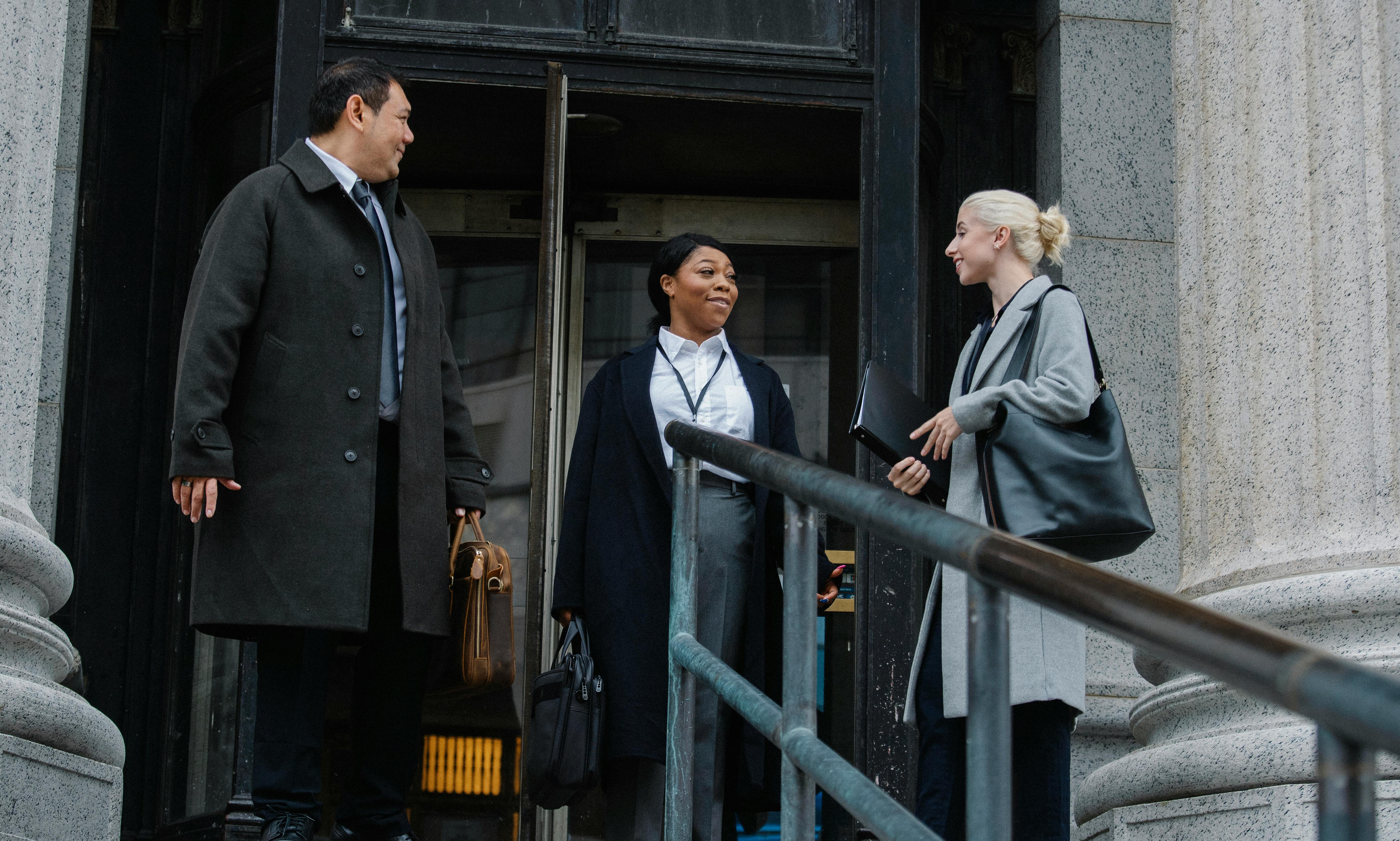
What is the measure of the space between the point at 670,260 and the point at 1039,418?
1634 mm

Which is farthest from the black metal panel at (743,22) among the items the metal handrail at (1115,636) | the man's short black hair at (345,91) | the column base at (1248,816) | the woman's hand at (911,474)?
the metal handrail at (1115,636)

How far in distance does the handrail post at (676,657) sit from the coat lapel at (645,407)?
775 mm

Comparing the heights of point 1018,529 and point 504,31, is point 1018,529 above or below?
below

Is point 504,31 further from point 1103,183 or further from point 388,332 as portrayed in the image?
point 1103,183

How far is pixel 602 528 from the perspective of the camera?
4469 millimetres

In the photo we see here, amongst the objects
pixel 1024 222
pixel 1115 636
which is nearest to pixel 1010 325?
pixel 1024 222

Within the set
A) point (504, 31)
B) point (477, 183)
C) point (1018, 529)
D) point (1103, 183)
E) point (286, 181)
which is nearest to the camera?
point (1018, 529)

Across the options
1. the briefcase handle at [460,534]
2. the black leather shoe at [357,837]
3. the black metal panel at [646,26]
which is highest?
the black metal panel at [646,26]

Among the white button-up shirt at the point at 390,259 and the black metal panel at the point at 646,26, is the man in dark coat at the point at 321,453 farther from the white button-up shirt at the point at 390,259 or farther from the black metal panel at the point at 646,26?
the black metal panel at the point at 646,26

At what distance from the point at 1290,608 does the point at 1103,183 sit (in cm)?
279

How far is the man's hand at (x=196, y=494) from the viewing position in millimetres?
3652

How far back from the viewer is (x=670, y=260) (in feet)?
15.6

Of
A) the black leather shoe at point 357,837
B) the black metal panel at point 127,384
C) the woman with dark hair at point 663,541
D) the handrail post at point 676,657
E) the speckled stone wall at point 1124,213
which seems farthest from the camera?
the speckled stone wall at point 1124,213

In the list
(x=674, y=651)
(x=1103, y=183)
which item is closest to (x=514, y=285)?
(x=1103, y=183)
